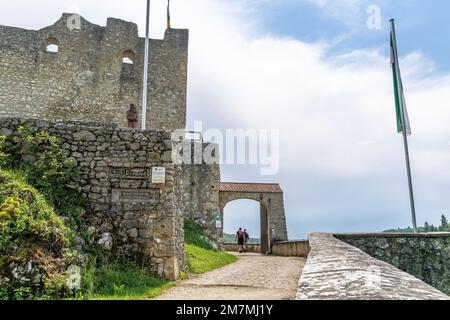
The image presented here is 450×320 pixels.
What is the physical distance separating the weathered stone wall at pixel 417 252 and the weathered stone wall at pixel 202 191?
8.46 metres

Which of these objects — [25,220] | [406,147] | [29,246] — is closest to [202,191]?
[406,147]

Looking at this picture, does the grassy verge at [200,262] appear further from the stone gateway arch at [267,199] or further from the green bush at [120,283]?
the stone gateway arch at [267,199]

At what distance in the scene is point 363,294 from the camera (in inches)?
106

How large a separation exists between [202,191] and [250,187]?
23.4 feet

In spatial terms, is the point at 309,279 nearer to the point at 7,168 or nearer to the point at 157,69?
the point at 7,168

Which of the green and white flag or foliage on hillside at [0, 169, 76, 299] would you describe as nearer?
foliage on hillside at [0, 169, 76, 299]

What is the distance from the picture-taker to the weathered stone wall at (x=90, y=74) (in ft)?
60.9

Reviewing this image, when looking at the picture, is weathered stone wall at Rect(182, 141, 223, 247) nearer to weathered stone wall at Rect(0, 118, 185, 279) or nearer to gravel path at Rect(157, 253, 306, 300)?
gravel path at Rect(157, 253, 306, 300)

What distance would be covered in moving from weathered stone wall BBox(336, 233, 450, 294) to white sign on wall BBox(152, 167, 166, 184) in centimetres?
527

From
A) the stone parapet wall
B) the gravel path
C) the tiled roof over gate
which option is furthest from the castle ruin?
the gravel path

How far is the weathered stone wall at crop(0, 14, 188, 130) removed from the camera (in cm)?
1856

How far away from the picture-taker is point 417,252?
10.0m

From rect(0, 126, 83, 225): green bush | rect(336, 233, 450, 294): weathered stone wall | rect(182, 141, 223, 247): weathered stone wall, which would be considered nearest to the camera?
rect(0, 126, 83, 225): green bush
